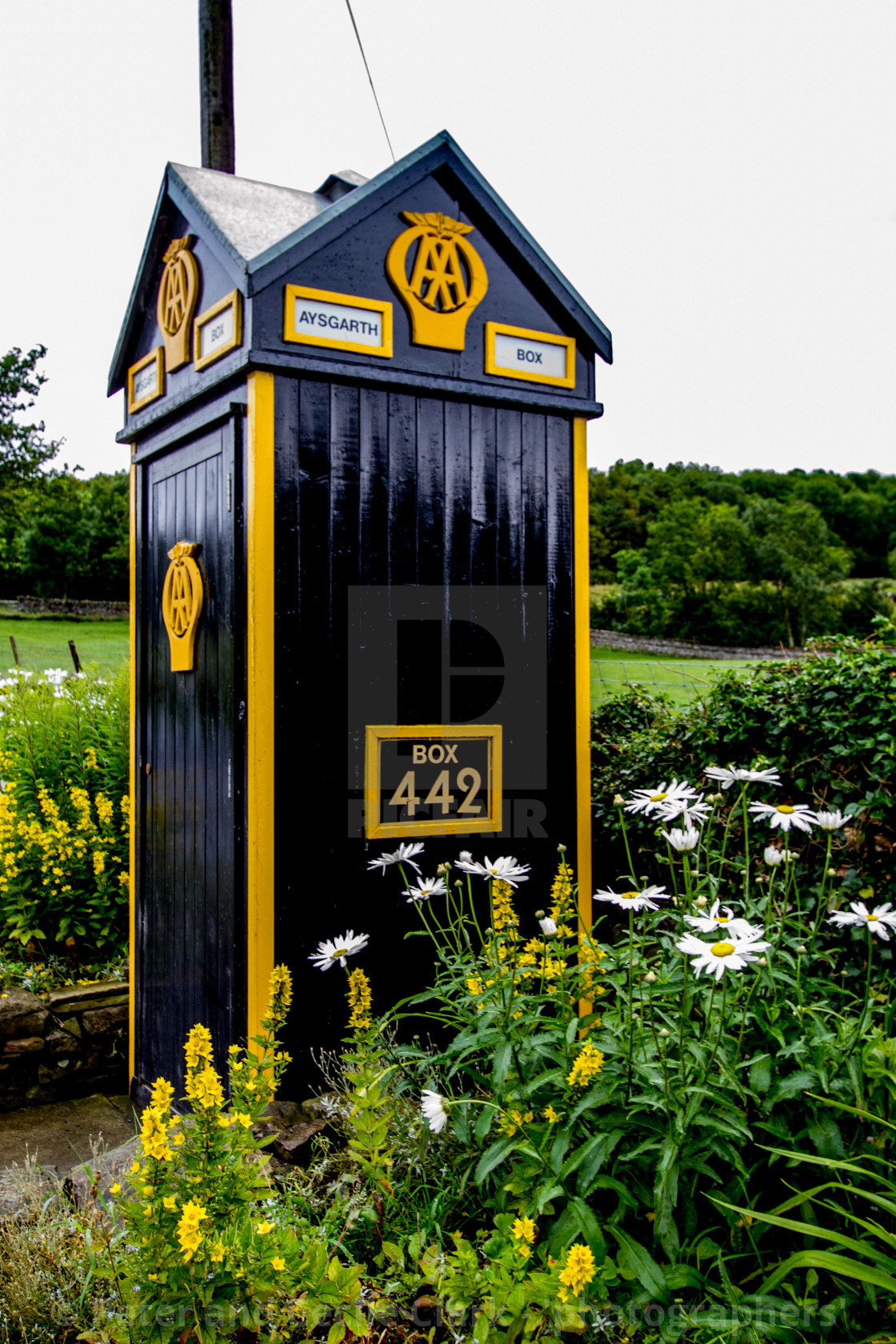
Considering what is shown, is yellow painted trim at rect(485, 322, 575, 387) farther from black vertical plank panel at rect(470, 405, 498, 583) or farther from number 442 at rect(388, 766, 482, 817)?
number 442 at rect(388, 766, 482, 817)

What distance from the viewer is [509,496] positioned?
3602 millimetres

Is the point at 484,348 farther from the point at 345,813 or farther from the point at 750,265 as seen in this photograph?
the point at 750,265

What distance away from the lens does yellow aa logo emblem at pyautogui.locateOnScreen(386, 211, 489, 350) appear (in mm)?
3340

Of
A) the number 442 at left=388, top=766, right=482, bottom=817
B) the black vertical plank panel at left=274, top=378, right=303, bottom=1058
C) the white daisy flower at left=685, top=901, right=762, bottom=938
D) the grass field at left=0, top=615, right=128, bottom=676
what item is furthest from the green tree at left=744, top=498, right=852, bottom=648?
the white daisy flower at left=685, top=901, right=762, bottom=938

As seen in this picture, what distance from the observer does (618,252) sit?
20609 mm

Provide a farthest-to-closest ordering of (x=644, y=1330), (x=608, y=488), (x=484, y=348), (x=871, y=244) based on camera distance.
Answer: (x=608, y=488) < (x=871, y=244) < (x=484, y=348) < (x=644, y=1330)

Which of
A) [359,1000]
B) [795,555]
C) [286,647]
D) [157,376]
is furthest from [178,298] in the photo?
[795,555]

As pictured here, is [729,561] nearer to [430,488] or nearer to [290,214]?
[290,214]

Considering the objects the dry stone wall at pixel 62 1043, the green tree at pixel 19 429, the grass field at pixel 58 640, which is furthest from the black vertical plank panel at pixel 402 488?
the green tree at pixel 19 429

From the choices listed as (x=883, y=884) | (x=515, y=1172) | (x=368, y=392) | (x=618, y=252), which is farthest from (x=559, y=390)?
(x=618, y=252)

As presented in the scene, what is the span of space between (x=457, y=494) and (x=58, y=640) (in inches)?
1004

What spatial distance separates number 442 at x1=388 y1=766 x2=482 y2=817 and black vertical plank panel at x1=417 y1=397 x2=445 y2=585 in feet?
2.49

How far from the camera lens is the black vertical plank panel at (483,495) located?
3.51 meters

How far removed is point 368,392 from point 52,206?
921 cm
